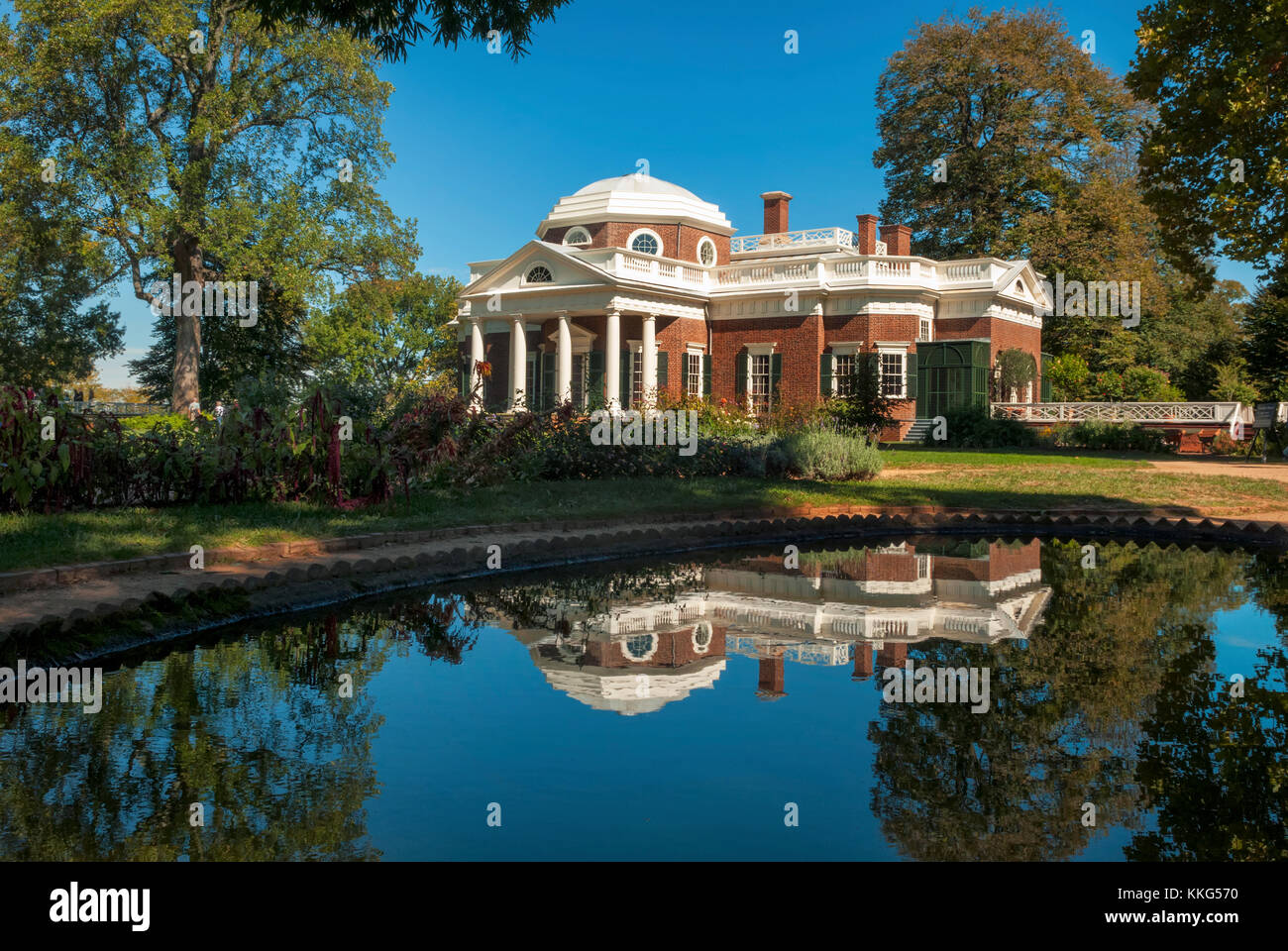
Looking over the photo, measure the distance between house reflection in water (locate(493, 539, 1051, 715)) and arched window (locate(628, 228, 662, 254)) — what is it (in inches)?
1120

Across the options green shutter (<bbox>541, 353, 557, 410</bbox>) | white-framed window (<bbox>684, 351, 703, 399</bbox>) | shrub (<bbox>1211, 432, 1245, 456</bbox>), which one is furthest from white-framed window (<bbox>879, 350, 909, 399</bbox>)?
green shutter (<bbox>541, 353, 557, 410</bbox>)

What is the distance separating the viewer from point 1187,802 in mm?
4059

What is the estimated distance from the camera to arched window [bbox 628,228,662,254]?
3778cm

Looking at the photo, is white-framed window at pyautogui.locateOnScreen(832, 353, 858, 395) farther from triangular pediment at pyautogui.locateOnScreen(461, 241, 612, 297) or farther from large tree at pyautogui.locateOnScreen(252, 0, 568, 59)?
large tree at pyautogui.locateOnScreen(252, 0, 568, 59)

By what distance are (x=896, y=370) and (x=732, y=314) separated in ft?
19.8

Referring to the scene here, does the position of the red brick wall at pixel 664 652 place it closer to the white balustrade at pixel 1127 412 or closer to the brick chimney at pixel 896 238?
the white balustrade at pixel 1127 412

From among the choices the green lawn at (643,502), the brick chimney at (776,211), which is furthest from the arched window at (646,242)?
the green lawn at (643,502)

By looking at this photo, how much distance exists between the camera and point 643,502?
1358 cm

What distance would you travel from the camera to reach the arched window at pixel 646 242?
37.8m

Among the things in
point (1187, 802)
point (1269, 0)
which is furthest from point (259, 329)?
point (1187, 802)

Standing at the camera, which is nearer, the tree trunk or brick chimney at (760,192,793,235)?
the tree trunk

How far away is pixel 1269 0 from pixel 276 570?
59.5ft

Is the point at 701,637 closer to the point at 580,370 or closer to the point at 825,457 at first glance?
the point at 825,457

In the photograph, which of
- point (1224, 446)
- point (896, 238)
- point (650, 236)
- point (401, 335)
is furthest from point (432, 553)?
point (401, 335)
